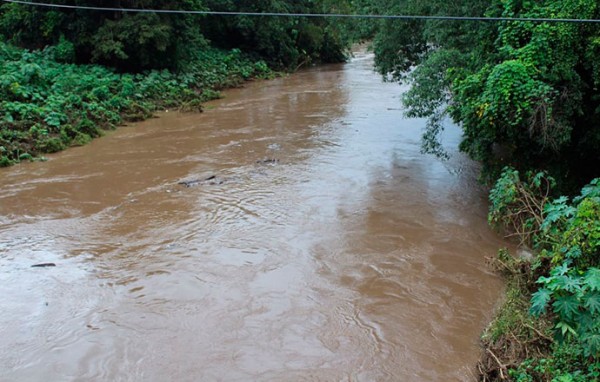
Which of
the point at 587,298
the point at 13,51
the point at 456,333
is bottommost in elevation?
the point at 456,333

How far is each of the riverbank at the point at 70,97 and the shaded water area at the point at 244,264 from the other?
101 cm

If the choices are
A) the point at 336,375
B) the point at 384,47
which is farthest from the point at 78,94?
the point at 336,375

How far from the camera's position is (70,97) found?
51.9ft

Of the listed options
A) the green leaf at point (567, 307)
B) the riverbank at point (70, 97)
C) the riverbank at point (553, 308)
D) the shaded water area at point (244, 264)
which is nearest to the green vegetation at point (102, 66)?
the riverbank at point (70, 97)

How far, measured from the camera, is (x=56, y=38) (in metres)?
20.5

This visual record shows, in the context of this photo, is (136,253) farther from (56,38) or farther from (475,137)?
(56,38)

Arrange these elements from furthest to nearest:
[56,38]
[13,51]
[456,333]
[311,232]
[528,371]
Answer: [56,38], [13,51], [311,232], [456,333], [528,371]

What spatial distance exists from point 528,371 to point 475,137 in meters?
4.26

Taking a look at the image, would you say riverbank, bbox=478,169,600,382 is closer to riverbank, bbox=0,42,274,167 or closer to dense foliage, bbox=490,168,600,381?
dense foliage, bbox=490,168,600,381

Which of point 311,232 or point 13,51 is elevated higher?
point 13,51

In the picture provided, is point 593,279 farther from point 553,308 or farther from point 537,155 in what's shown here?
point 537,155

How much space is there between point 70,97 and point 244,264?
35.2ft

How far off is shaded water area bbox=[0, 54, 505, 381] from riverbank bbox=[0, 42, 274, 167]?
3.31ft

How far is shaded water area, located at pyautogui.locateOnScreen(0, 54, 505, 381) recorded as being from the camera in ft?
18.5
